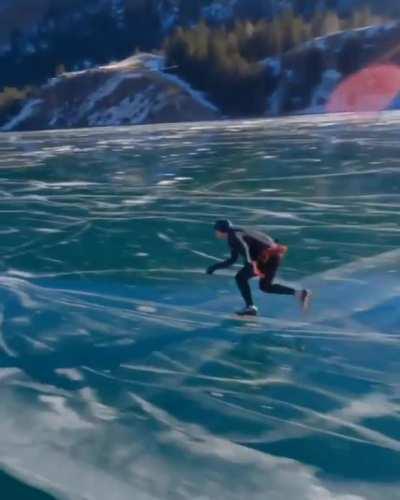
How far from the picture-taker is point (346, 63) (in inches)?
2331

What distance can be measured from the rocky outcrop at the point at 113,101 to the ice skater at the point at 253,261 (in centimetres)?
4935

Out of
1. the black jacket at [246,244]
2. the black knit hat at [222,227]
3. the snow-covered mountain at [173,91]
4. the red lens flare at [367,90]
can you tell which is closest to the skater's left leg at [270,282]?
the black jacket at [246,244]

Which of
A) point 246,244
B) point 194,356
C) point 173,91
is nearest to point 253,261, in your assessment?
point 246,244

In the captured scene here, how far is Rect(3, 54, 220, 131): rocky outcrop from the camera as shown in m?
58.3

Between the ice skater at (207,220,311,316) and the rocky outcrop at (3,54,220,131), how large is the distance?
49.4 metres

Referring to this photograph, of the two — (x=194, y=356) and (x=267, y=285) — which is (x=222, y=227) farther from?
(x=194, y=356)

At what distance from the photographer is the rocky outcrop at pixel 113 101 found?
58.3 meters

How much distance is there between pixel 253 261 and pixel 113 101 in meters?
55.6

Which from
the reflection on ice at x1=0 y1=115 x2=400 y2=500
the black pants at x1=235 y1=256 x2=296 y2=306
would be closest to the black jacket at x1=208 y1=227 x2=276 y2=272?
the black pants at x1=235 y1=256 x2=296 y2=306

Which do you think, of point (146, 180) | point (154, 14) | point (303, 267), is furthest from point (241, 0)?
point (303, 267)

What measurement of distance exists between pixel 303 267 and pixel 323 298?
3.96 ft

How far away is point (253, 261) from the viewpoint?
300 inches

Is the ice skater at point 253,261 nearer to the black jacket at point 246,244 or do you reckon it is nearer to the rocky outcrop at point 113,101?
the black jacket at point 246,244

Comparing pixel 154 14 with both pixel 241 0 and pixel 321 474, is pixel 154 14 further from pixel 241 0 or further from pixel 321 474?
pixel 321 474
